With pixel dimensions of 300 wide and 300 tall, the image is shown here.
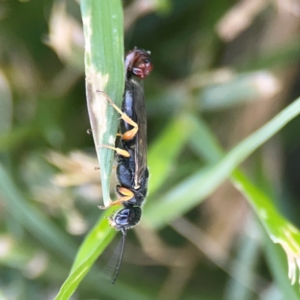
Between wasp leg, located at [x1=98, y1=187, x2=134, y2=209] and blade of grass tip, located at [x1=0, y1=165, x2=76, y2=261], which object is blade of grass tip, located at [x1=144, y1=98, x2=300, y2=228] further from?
blade of grass tip, located at [x1=0, y1=165, x2=76, y2=261]

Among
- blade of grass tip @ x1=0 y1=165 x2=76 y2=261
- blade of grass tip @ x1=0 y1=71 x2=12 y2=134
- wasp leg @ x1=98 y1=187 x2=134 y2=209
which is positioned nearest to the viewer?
wasp leg @ x1=98 y1=187 x2=134 y2=209

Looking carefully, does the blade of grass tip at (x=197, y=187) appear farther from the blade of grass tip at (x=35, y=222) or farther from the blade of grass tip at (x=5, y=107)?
the blade of grass tip at (x=5, y=107)

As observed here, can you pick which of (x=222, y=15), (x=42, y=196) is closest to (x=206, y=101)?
(x=222, y=15)

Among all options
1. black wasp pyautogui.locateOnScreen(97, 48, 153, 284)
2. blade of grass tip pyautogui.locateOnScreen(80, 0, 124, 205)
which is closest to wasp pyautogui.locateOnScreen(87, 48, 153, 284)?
black wasp pyautogui.locateOnScreen(97, 48, 153, 284)

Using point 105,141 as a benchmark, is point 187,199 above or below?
below

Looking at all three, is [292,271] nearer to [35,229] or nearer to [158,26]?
[35,229]

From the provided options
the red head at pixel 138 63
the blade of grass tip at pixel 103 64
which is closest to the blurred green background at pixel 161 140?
the red head at pixel 138 63
